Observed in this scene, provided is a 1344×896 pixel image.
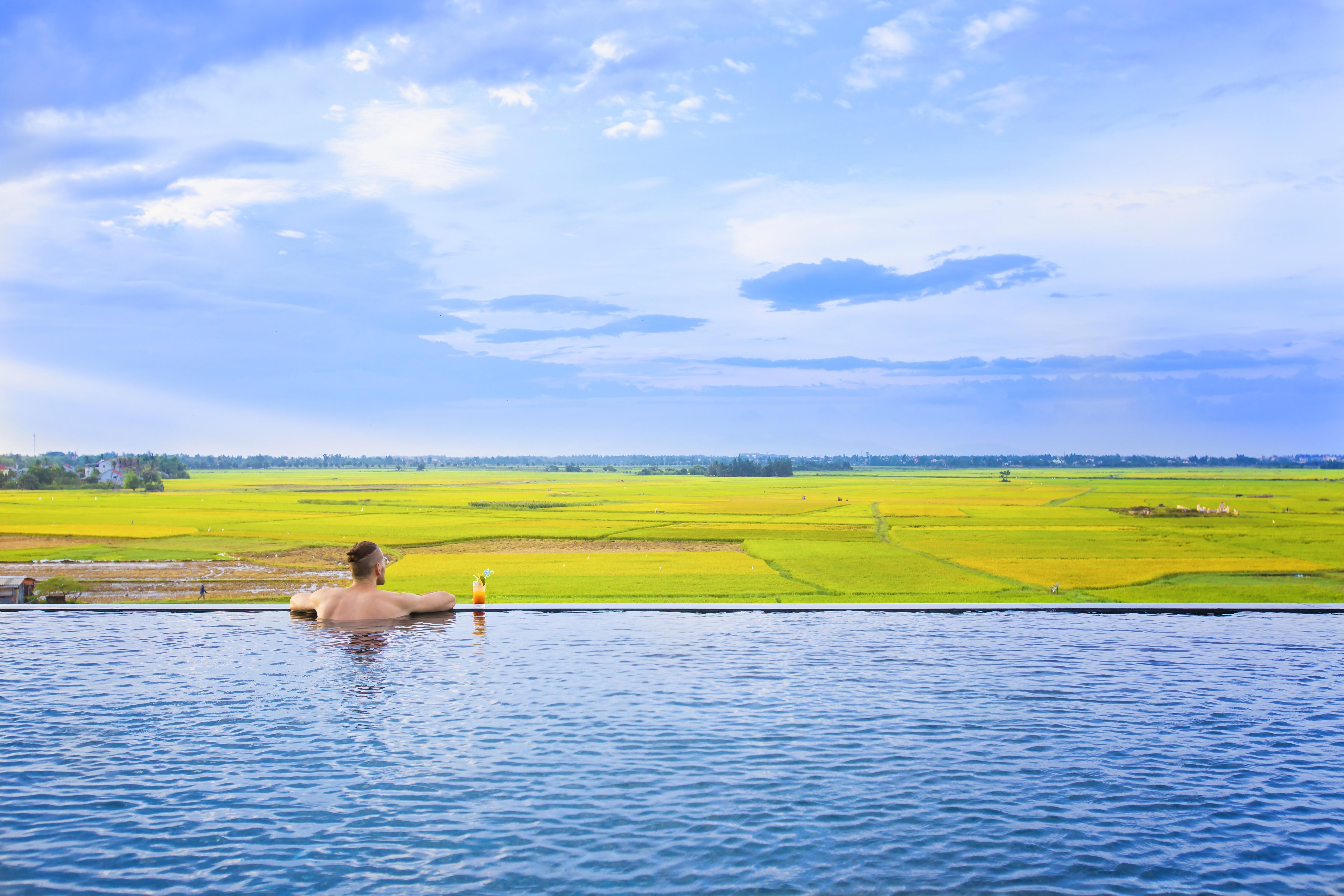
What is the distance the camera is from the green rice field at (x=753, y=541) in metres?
23.5

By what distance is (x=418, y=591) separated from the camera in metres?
21.8

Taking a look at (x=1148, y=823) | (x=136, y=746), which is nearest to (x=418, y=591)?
(x=136, y=746)

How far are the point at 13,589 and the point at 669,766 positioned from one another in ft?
55.5

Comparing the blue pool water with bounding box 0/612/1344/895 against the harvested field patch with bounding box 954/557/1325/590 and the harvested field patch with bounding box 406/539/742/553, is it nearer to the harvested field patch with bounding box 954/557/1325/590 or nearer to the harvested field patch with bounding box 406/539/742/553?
the harvested field patch with bounding box 954/557/1325/590

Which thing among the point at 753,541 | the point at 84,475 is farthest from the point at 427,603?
the point at 84,475

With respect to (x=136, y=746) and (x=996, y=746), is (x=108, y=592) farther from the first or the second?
(x=996, y=746)

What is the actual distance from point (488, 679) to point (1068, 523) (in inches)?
1802

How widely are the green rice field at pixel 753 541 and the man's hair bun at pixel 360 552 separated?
648 cm

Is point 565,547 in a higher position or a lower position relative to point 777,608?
lower

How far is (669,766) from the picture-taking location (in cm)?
784

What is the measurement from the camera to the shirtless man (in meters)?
14.4

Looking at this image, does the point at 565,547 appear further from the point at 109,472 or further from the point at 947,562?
the point at 109,472

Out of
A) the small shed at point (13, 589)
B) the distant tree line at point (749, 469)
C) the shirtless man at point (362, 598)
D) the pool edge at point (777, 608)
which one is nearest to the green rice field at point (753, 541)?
the pool edge at point (777, 608)

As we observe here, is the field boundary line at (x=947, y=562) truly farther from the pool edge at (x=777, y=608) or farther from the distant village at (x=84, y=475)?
the distant village at (x=84, y=475)
